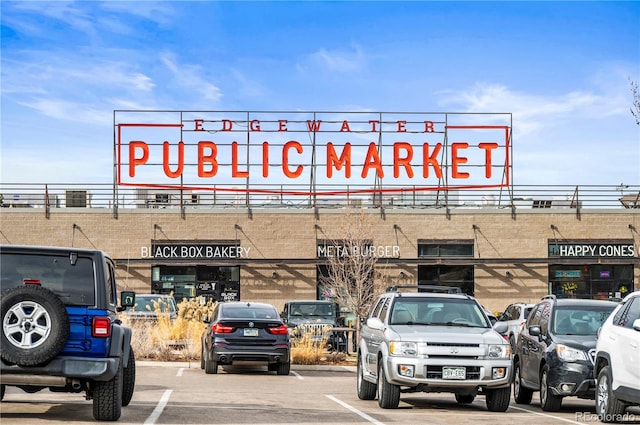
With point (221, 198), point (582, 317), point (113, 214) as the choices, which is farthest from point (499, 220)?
point (582, 317)

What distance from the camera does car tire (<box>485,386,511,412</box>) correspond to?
1552 centimetres

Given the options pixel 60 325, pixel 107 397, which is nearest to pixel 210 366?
pixel 107 397

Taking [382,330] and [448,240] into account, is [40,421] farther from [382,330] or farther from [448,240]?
[448,240]

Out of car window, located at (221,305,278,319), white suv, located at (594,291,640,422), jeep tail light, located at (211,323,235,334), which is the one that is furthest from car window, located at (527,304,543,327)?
jeep tail light, located at (211,323,235,334)

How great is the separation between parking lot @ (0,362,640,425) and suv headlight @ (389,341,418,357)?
86 centimetres

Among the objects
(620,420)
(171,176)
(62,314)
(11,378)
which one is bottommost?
(620,420)

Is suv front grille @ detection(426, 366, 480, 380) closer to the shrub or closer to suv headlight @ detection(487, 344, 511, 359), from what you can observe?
suv headlight @ detection(487, 344, 511, 359)

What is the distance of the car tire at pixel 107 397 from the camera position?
480 inches

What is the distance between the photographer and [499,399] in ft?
51.0

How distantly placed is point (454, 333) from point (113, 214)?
100 feet

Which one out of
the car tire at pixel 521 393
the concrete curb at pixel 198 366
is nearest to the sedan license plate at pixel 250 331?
the concrete curb at pixel 198 366

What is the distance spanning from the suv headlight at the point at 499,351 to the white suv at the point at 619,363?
4.99 feet

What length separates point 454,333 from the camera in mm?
15508

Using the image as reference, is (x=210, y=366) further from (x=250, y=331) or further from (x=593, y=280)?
(x=593, y=280)
